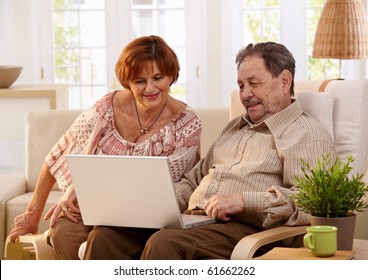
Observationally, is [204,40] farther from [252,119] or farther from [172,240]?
[172,240]

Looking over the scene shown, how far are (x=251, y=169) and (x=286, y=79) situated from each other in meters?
0.38

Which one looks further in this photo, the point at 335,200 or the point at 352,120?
the point at 352,120

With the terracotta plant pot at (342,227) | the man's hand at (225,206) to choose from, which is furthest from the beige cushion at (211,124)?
the terracotta plant pot at (342,227)

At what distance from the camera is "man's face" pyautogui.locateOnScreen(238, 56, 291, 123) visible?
129 inches

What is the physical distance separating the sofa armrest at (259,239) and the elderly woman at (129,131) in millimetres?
Result: 576

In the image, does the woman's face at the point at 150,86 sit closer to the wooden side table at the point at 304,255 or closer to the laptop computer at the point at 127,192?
the laptop computer at the point at 127,192

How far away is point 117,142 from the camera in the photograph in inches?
134

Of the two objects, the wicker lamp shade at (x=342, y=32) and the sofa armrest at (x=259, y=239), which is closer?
the sofa armrest at (x=259, y=239)

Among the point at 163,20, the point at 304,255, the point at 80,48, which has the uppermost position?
the point at 163,20

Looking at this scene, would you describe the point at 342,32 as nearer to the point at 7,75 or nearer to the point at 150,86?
the point at 7,75

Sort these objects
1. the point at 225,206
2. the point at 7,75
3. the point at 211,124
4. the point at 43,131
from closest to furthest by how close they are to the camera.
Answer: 1. the point at 225,206
2. the point at 211,124
3. the point at 43,131
4. the point at 7,75

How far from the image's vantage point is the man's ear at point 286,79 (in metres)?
3.31

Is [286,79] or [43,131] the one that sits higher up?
[286,79]

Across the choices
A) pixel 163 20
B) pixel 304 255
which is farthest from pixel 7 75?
pixel 304 255
